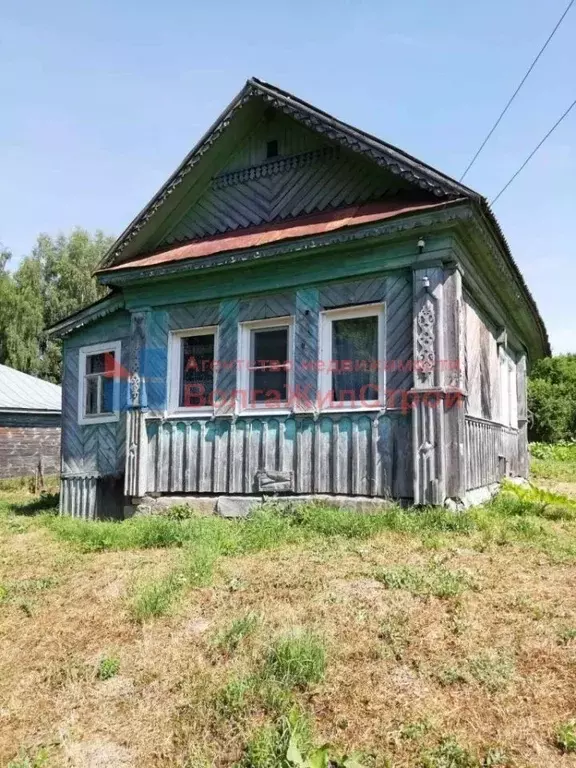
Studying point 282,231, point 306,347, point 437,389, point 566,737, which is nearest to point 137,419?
point 306,347

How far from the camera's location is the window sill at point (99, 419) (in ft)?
33.0

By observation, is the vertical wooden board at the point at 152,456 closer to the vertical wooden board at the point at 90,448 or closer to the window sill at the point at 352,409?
the vertical wooden board at the point at 90,448

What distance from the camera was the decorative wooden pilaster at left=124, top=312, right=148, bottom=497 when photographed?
9039 millimetres

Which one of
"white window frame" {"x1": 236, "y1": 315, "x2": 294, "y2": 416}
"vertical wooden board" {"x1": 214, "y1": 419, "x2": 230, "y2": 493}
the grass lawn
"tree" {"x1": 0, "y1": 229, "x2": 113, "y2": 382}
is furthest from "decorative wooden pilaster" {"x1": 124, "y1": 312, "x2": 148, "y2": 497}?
"tree" {"x1": 0, "y1": 229, "x2": 113, "y2": 382}

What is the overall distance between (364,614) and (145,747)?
1820mm

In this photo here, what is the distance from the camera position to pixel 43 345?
123ft

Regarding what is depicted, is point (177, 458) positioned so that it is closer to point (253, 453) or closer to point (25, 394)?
point (253, 453)

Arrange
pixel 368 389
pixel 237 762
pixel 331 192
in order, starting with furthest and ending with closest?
pixel 331 192, pixel 368 389, pixel 237 762

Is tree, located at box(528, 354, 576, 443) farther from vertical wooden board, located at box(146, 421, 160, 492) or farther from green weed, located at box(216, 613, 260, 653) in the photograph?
green weed, located at box(216, 613, 260, 653)

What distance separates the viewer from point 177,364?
9.19m

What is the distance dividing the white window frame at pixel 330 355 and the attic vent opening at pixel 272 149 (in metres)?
3.12

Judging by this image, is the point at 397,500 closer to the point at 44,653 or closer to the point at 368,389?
the point at 368,389

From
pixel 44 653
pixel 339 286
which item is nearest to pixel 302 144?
pixel 339 286

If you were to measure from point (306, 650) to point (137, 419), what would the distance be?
6.19 m
